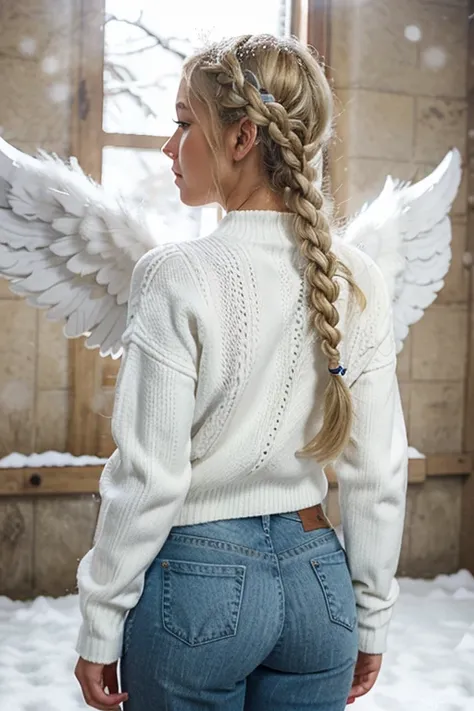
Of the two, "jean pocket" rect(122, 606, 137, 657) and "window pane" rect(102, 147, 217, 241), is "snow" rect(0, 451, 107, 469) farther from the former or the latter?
"jean pocket" rect(122, 606, 137, 657)

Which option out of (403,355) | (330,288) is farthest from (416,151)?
(330,288)

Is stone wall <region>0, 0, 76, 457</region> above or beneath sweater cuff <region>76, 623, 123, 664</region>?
above

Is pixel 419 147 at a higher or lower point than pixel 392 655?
higher

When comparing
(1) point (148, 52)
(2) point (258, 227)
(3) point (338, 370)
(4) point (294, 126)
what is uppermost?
(1) point (148, 52)

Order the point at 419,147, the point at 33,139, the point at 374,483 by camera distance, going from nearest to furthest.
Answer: the point at 374,483, the point at 33,139, the point at 419,147

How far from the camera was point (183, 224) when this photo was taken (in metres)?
2.88

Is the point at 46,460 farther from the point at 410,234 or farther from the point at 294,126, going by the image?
the point at 294,126

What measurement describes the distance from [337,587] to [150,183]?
2.16 meters

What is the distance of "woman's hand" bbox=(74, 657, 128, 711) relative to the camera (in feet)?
2.81

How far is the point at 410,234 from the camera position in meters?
1.81

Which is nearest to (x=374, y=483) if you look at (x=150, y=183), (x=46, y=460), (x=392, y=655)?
(x=392, y=655)

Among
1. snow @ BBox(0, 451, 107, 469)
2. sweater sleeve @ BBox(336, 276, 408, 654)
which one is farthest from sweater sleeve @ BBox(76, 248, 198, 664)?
snow @ BBox(0, 451, 107, 469)

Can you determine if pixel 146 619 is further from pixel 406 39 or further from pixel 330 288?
pixel 406 39

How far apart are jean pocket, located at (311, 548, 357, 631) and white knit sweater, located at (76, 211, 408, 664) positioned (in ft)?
0.19
